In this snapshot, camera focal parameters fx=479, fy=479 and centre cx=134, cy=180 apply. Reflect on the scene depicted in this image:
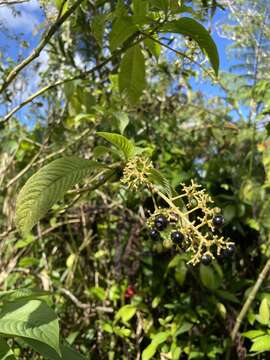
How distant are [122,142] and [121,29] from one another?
33 centimetres

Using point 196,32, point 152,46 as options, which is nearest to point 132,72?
point 152,46

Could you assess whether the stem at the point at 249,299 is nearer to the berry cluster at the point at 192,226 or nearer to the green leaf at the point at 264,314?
the green leaf at the point at 264,314

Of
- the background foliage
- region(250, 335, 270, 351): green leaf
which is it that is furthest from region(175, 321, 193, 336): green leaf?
region(250, 335, 270, 351): green leaf

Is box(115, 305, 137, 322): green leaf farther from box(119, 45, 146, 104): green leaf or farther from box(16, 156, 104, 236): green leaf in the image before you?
box(16, 156, 104, 236): green leaf

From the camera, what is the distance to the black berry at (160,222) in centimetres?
87

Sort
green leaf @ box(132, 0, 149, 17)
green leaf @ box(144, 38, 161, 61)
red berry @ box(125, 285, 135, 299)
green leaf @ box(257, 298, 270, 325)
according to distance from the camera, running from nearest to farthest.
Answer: green leaf @ box(132, 0, 149, 17) < green leaf @ box(144, 38, 161, 61) < green leaf @ box(257, 298, 270, 325) < red berry @ box(125, 285, 135, 299)

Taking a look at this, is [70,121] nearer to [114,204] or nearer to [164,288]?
[114,204]

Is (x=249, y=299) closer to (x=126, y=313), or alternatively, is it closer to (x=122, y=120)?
(x=126, y=313)

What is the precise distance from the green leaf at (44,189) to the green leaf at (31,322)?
6.3 inches

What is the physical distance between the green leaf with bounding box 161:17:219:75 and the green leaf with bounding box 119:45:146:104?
0.81ft

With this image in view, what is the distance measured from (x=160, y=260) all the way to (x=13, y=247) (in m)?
0.84

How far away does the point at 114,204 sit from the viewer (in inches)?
100

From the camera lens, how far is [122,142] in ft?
3.10

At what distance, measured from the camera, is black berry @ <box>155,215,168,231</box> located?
0.87 m
